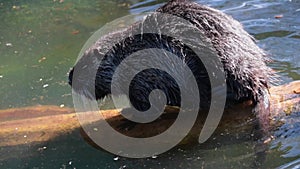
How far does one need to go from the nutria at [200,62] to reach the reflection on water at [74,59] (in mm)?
354

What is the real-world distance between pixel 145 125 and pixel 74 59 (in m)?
1.71

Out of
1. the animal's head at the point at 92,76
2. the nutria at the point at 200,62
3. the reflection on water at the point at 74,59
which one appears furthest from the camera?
the animal's head at the point at 92,76

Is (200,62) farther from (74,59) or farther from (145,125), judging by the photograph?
(74,59)

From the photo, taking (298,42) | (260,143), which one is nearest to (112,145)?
(260,143)

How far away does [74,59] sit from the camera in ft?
17.1

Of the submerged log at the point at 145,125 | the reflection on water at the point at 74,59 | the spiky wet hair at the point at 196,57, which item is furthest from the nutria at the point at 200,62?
the reflection on water at the point at 74,59

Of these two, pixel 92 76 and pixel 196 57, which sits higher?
pixel 196 57

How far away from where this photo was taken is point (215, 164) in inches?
131


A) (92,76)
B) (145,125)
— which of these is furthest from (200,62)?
(92,76)

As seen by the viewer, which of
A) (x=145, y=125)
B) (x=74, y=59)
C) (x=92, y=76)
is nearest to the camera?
(x=145, y=125)

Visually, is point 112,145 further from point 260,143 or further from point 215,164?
point 260,143

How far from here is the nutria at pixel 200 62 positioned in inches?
140

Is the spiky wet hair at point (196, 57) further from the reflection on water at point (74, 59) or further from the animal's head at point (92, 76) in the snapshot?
the reflection on water at point (74, 59)

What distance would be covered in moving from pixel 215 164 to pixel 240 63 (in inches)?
28.1
